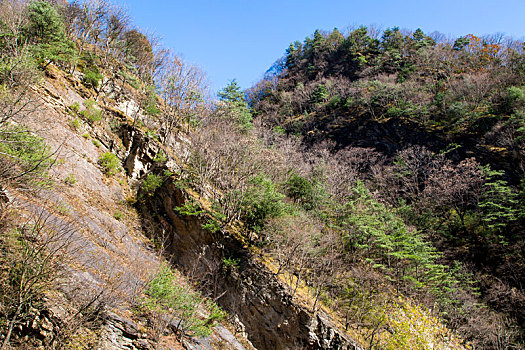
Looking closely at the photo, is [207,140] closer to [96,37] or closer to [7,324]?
[7,324]

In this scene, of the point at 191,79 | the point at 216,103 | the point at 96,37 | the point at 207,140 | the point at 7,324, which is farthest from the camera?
the point at 216,103

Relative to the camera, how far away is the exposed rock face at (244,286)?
11.3 metres

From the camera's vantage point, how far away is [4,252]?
498cm

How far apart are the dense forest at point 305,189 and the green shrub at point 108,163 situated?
0.12 metres

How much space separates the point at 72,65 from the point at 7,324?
61.0 feet

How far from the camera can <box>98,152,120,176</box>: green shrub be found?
1477 centimetres

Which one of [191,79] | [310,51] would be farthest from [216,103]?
[310,51]

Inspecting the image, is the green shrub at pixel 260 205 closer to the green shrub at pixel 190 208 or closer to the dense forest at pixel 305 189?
the dense forest at pixel 305 189

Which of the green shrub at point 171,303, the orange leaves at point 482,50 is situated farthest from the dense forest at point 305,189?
the orange leaves at point 482,50

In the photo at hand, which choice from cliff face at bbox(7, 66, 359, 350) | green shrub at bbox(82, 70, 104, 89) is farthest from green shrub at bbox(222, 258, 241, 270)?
green shrub at bbox(82, 70, 104, 89)

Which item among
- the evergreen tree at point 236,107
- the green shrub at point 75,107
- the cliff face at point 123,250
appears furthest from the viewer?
the evergreen tree at point 236,107

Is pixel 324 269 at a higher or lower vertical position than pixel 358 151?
lower

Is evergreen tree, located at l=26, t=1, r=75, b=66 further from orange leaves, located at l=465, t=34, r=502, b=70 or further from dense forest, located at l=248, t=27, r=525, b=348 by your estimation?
orange leaves, located at l=465, t=34, r=502, b=70

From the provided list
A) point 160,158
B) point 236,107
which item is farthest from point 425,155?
point 160,158
